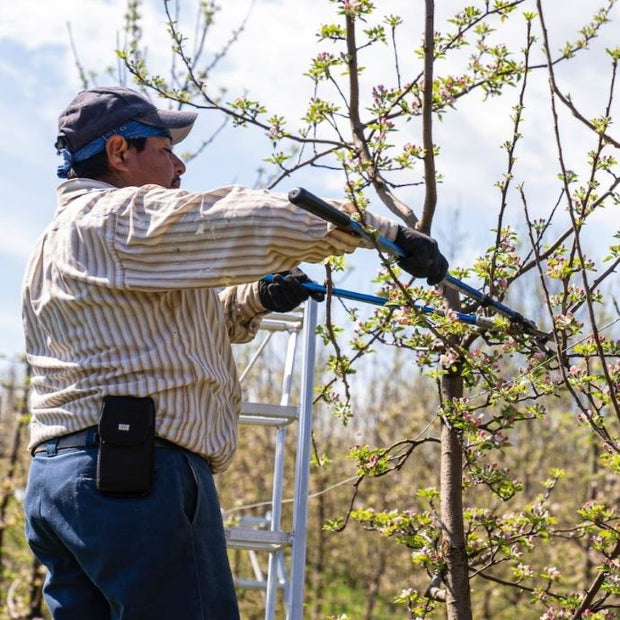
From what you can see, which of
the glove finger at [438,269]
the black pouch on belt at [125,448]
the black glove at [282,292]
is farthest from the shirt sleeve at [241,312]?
the black pouch on belt at [125,448]

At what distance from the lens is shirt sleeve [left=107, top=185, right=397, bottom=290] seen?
2.34 meters

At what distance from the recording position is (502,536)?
332 cm

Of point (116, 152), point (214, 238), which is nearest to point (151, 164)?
point (116, 152)

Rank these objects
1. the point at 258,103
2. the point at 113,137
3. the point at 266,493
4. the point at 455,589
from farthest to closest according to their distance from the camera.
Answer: the point at 266,493, the point at 258,103, the point at 455,589, the point at 113,137

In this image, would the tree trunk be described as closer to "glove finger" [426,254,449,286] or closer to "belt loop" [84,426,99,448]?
"glove finger" [426,254,449,286]

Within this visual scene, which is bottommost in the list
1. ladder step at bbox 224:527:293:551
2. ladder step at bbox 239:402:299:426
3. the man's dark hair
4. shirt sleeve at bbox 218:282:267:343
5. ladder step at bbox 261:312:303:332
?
ladder step at bbox 224:527:293:551

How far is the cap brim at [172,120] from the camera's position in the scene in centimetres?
274

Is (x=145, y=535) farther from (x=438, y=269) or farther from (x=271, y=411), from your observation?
(x=271, y=411)

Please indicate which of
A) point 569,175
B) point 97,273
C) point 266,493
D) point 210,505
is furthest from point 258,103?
point 266,493

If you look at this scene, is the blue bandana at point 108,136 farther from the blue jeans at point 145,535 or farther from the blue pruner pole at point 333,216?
the blue jeans at point 145,535

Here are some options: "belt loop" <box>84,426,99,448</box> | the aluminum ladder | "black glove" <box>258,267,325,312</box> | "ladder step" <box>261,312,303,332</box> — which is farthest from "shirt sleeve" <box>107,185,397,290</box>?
"ladder step" <box>261,312,303,332</box>

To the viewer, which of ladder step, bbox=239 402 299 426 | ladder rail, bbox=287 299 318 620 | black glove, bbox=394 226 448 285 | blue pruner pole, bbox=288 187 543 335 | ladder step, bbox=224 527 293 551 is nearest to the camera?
blue pruner pole, bbox=288 187 543 335

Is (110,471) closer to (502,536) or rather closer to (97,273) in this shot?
(97,273)

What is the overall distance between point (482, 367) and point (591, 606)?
31.9 inches
